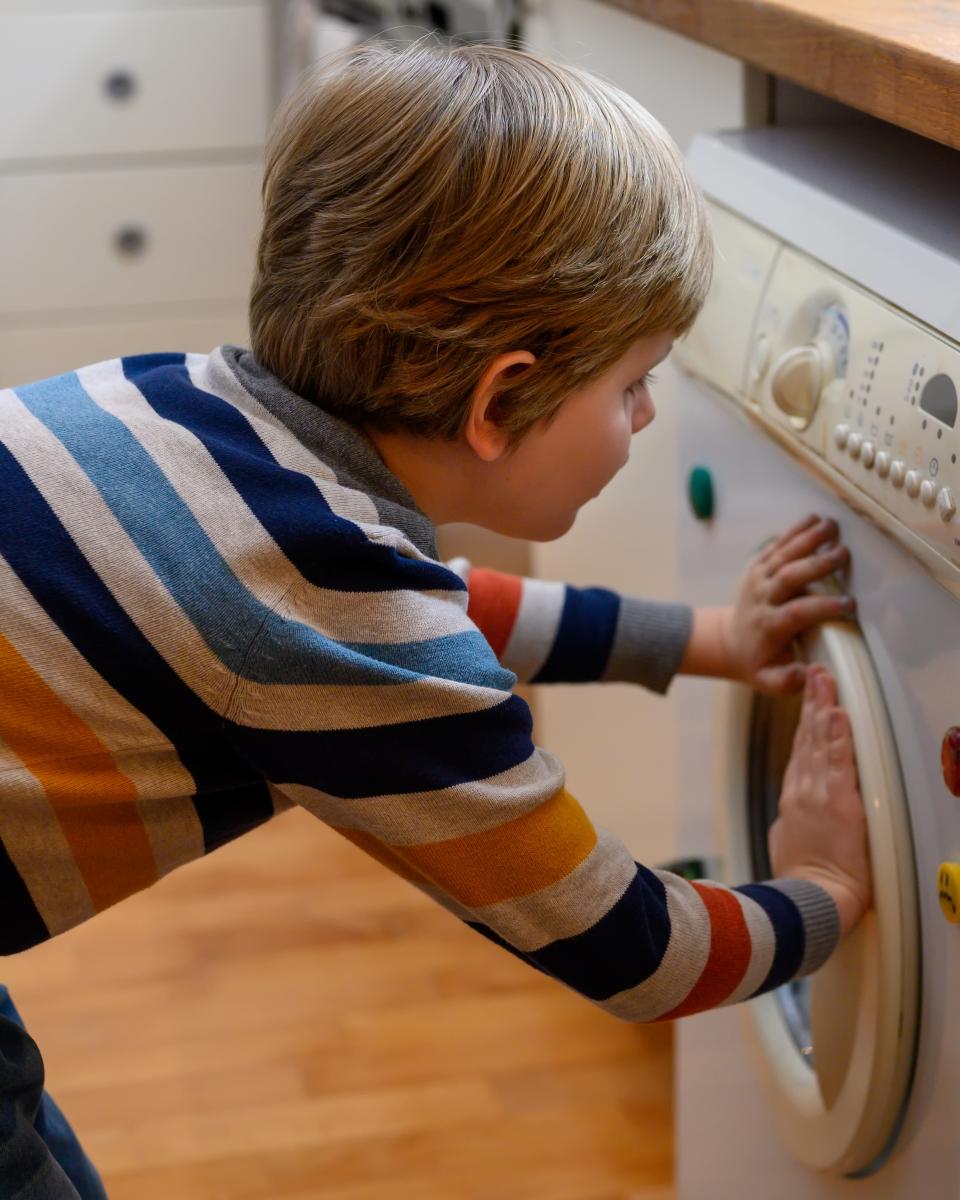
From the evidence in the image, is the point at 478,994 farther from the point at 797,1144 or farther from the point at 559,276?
the point at 559,276

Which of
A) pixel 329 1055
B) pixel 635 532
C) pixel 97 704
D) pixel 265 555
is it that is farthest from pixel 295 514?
pixel 329 1055

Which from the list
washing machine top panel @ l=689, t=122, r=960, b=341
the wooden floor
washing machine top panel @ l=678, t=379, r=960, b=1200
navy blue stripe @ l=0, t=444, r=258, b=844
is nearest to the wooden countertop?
washing machine top panel @ l=689, t=122, r=960, b=341

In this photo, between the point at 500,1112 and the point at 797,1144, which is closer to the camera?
the point at 797,1144

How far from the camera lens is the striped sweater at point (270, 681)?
61 centimetres

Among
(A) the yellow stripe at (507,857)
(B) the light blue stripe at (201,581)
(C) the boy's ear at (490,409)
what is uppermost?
(C) the boy's ear at (490,409)

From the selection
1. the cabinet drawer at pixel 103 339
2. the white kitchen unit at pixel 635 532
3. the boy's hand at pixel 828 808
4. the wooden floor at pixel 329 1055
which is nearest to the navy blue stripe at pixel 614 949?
the boy's hand at pixel 828 808

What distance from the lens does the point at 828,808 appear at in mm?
734

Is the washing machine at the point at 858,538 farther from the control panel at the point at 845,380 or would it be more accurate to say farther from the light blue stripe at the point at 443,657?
the light blue stripe at the point at 443,657

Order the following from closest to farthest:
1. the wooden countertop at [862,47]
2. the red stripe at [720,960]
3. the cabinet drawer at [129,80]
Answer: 1. the wooden countertop at [862,47]
2. the red stripe at [720,960]
3. the cabinet drawer at [129,80]

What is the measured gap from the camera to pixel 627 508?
1.17 m

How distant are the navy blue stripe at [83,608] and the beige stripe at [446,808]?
0.23ft

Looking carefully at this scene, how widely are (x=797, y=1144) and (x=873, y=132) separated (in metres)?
0.57

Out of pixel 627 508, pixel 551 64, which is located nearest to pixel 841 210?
pixel 551 64

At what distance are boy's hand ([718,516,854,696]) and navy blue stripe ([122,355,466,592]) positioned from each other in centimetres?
20
